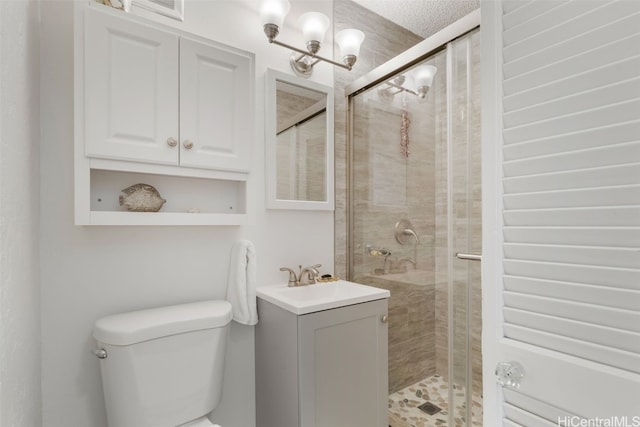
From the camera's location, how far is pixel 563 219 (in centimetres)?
71

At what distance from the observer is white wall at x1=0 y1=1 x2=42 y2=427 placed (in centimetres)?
68

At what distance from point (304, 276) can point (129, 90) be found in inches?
44.0

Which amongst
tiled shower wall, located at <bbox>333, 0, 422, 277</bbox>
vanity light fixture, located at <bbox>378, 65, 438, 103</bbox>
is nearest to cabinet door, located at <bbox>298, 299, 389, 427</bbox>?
tiled shower wall, located at <bbox>333, 0, 422, 277</bbox>

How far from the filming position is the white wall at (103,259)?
3.74 ft

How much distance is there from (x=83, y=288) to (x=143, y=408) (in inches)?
19.3

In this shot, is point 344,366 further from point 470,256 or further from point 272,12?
point 272,12

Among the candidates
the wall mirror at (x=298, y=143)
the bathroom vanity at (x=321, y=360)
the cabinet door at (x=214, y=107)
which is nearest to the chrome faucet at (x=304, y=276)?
the bathroom vanity at (x=321, y=360)

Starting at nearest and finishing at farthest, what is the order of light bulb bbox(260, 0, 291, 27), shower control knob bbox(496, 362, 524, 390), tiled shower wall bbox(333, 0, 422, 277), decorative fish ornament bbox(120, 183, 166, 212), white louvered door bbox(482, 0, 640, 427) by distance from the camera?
white louvered door bbox(482, 0, 640, 427)
shower control knob bbox(496, 362, 524, 390)
decorative fish ornament bbox(120, 183, 166, 212)
light bulb bbox(260, 0, 291, 27)
tiled shower wall bbox(333, 0, 422, 277)

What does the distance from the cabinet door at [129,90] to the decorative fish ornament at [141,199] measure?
14 cm

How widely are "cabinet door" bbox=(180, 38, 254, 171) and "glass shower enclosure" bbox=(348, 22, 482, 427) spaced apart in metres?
0.78

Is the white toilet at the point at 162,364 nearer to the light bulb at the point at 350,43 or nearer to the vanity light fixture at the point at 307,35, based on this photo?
the vanity light fixture at the point at 307,35

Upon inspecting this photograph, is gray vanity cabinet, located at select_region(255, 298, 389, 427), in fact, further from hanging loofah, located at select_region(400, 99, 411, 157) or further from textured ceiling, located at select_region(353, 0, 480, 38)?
textured ceiling, located at select_region(353, 0, 480, 38)

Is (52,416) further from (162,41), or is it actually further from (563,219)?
(563,219)

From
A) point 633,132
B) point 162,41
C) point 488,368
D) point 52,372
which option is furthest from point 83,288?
point 633,132
